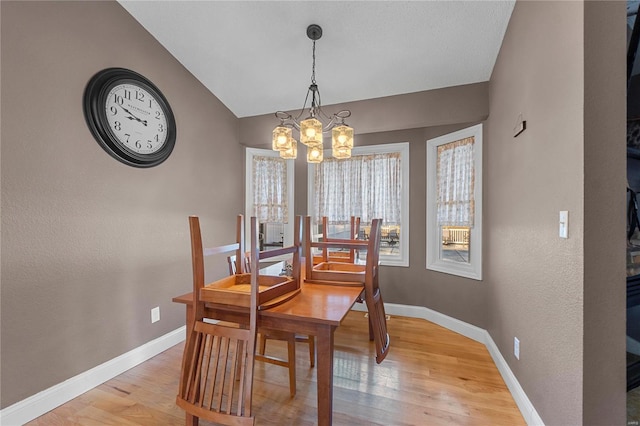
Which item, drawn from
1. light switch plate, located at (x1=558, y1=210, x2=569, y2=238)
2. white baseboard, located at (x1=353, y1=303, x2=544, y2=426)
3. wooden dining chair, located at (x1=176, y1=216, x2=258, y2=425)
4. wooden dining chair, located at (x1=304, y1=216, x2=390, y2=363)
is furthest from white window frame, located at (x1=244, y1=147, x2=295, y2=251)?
light switch plate, located at (x1=558, y1=210, x2=569, y2=238)

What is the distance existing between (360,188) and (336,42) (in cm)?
180

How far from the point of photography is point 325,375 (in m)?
1.33

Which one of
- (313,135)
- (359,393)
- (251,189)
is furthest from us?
(251,189)

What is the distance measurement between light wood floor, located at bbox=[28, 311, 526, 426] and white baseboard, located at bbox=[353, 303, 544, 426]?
62 mm

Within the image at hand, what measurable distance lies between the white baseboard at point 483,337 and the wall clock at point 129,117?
2.94 m

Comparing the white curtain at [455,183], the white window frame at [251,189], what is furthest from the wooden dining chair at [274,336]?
the white curtain at [455,183]

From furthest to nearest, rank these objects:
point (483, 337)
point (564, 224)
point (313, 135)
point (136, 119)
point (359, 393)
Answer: point (483, 337) → point (136, 119) → point (313, 135) → point (359, 393) → point (564, 224)

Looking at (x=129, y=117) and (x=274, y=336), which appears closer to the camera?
(x=274, y=336)

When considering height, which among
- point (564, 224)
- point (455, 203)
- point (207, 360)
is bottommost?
point (207, 360)

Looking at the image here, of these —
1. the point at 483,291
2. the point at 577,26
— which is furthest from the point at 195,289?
the point at 483,291

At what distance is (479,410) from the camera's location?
5.64ft

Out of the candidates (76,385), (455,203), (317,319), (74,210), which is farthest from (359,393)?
(74,210)

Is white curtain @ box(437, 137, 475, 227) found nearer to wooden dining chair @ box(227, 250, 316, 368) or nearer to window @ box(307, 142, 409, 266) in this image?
window @ box(307, 142, 409, 266)

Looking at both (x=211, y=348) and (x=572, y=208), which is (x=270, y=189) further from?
(x=572, y=208)
